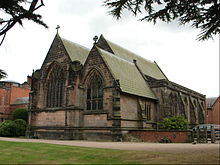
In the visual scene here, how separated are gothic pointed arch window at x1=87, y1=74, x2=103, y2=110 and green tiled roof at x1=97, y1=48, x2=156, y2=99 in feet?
7.14

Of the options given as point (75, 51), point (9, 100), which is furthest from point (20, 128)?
point (9, 100)

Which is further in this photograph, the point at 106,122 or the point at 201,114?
the point at 201,114

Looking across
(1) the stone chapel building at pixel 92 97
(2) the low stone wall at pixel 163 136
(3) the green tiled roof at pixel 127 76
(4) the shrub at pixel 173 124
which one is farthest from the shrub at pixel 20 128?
(4) the shrub at pixel 173 124

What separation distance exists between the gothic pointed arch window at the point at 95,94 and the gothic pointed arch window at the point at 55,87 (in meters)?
3.98

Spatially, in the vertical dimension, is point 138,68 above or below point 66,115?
above

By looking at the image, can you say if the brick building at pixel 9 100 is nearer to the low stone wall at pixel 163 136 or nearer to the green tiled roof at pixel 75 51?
the green tiled roof at pixel 75 51

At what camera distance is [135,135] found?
23.1m

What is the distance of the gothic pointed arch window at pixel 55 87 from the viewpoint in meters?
28.3

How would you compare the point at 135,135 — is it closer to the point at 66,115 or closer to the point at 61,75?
the point at 66,115

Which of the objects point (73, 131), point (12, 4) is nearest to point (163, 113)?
point (73, 131)

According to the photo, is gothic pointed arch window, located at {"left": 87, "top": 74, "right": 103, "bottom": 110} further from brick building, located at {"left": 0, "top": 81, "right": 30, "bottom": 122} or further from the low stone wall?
brick building, located at {"left": 0, "top": 81, "right": 30, "bottom": 122}

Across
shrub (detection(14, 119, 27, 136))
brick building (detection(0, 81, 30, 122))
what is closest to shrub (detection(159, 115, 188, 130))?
shrub (detection(14, 119, 27, 136))

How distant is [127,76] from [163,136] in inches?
355

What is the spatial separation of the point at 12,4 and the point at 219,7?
7.49 m
